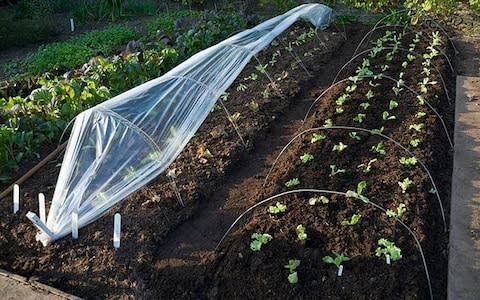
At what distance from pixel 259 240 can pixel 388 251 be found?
2.96ft

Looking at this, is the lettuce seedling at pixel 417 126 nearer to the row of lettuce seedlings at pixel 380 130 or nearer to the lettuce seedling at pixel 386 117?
the row of lettuce seedlings at pixel 380 130

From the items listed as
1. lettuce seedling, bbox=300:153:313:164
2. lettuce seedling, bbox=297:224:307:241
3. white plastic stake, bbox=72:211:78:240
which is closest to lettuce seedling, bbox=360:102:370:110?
lettuce seedling, bbox=300:153:313:164

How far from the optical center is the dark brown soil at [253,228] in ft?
12.0

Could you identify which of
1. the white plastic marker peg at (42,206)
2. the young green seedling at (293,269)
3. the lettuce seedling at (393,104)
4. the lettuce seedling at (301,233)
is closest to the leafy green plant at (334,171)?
the lettuce seedling at (301,233)

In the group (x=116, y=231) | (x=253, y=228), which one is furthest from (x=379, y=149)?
(x=116, y=231)

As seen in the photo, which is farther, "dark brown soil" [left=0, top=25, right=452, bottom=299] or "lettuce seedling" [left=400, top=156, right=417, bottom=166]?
"lettuce seedling" [left=400, top=156, right=417, bottom=166]

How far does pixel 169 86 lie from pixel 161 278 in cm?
190

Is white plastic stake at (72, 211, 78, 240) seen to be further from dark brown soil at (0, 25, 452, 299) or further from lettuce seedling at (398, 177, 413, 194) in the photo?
lettuce seedling at (398, 177, 413, 194)

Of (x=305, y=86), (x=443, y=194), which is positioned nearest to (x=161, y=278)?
(x=443, y=194)

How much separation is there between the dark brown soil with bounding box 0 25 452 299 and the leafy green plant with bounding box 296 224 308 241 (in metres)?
0.05

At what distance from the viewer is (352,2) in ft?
32.8

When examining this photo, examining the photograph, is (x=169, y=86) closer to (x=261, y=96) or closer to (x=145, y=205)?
(x=145, y=205)

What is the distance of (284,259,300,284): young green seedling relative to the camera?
356cm

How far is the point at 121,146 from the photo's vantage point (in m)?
4.19
